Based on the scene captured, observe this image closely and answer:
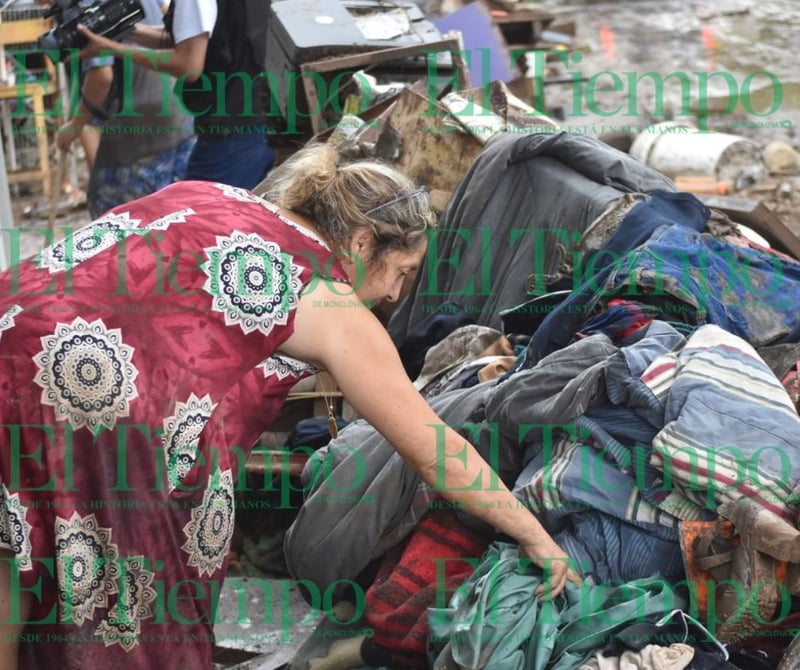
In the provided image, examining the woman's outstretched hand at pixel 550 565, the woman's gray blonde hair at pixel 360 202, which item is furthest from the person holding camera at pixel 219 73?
the woman's outstretched hand at pixel 550 565

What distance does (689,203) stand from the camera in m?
3.37

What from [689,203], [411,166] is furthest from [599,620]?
[411,166]

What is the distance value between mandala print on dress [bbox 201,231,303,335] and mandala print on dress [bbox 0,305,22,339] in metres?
0.36

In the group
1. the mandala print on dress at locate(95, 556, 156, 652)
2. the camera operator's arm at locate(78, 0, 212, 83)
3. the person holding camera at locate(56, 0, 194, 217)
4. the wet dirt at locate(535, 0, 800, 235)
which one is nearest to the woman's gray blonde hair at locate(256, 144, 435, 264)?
the mandala print on dress at locate(95, 556, 156, 652)

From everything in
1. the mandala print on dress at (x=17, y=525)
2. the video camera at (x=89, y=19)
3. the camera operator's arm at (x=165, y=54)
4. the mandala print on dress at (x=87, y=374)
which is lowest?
the mandala print on dress at (x=17, y=525)

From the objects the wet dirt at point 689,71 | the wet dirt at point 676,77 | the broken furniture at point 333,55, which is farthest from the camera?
the wet dirt at point 689,71

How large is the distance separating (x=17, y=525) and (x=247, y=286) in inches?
25.7

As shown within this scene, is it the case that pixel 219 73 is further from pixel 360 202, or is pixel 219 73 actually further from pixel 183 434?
pixel 183 434

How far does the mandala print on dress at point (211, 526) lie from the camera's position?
87.1 inches

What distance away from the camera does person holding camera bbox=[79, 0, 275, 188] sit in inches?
172

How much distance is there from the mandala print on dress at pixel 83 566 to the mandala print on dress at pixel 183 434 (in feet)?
0.60

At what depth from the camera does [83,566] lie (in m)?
2.17

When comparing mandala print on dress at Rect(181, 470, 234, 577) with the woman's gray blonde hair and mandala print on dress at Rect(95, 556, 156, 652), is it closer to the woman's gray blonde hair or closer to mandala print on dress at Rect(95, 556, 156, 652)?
mandala print on dress at Rect(95, 556, 156, 652)

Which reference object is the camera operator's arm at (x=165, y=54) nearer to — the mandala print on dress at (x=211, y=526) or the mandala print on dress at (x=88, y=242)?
the mandala print on dress at (x=88, y=242)
